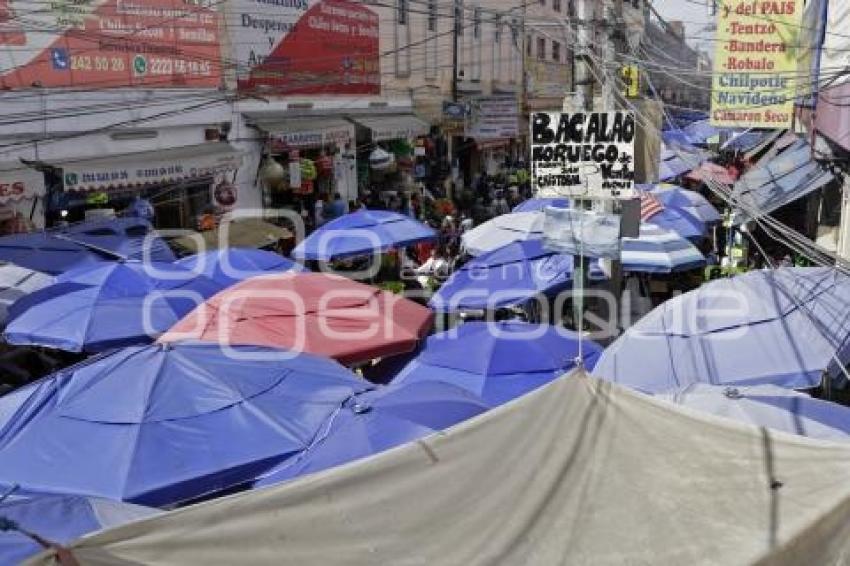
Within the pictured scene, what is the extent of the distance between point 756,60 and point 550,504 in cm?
1319

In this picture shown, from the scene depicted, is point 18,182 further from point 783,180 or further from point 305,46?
point 783,180

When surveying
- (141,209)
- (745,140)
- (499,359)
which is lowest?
(499,359)

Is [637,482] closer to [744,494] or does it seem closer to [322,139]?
[744,494]

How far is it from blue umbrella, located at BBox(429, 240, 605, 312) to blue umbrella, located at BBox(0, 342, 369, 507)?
12.6ft

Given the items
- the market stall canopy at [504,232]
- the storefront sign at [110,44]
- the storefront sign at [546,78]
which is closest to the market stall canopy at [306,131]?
the storefront sign at [110,44]

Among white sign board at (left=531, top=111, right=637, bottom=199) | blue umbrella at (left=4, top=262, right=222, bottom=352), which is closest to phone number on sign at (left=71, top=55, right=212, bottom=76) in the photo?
blue umbrella at (left=4, top=262, right=222, bottom=352)

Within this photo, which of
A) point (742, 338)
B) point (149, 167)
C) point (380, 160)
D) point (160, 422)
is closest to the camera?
point (160, 422)

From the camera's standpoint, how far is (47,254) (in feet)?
37.0

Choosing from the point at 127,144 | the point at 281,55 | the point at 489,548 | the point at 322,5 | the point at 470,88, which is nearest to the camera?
the point at 489,548

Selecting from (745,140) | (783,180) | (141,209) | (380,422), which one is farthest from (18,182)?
(745,140)

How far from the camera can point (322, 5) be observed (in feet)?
72.5

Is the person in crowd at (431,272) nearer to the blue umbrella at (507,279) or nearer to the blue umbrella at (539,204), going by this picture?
the blue umbrella at (539,204)

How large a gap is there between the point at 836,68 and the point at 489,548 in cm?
1000

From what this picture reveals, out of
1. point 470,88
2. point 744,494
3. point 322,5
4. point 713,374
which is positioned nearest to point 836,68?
point 713,374
